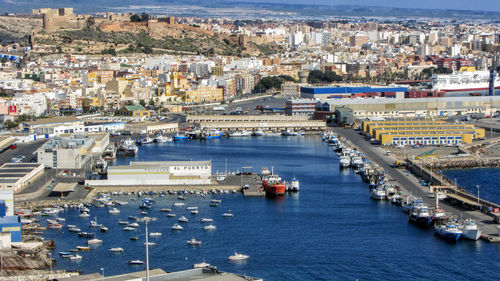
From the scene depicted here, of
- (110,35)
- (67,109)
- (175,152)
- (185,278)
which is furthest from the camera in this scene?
(110,35)

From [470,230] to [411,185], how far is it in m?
2.38

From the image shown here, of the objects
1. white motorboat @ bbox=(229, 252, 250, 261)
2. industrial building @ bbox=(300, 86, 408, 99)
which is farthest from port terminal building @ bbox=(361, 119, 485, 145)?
white motorboat @ bbox=(229, 252, 250, 261)

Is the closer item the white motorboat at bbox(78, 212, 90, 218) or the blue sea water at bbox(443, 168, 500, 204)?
the white motorboat at bbox(78, 212, 90, 218)

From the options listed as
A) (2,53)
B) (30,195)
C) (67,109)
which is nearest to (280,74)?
(2,53)

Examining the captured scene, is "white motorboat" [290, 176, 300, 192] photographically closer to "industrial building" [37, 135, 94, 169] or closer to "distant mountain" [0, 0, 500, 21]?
"industrial building" [37, 135, 94, 169]

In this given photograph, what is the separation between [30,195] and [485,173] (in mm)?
5110

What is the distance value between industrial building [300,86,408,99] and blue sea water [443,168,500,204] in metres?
8.41

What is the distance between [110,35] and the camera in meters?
28.6

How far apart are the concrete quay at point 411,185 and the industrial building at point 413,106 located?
2.19 meters

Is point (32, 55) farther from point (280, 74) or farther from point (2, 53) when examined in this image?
point (280, 74)

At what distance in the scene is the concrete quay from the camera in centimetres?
793

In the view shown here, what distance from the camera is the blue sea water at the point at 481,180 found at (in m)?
9.51

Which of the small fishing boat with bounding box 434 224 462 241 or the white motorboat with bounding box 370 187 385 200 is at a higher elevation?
the white motorboat with bounding box 370 187 385 200

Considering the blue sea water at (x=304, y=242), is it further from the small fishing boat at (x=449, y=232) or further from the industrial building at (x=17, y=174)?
the industrial building at (x=17, y=174)
